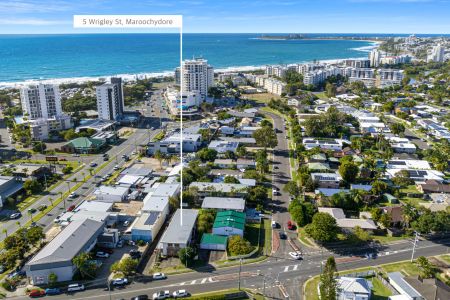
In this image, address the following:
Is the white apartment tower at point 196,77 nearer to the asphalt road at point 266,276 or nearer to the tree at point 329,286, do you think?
the asphalt road at point 266,276

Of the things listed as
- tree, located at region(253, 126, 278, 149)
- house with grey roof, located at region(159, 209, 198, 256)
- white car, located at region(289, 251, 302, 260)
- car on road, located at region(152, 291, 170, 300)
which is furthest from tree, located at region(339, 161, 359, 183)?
car on road, located at region(152, 291, 170, 300)

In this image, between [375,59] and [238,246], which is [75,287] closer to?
[238,246]

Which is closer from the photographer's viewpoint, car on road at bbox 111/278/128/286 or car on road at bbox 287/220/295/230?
car on road at bbox 111/278/128/286

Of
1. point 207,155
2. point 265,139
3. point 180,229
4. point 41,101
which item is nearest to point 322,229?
point 180,229

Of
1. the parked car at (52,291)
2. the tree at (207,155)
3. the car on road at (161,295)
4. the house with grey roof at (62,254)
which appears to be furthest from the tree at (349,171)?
the parked car at (52,291)

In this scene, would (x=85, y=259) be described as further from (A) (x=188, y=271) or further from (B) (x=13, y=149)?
(B) (x=13, y=149)

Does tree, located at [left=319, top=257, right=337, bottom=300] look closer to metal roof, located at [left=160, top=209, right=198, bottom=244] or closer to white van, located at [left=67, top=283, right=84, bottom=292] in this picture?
metal roof, located at [left=160, top=209, right=198, bottom=244]

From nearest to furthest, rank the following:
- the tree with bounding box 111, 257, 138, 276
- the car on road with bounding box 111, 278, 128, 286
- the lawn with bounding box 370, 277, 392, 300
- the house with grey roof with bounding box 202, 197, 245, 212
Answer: the lawn with bounding box 370, 277, 392, 300 → the car on road with bounding box 111, 278, 128, 286 → the tree with bounding box 111, 257, 138, 276 → the house with grey roof with bounding box 202, 197, 245, 212
